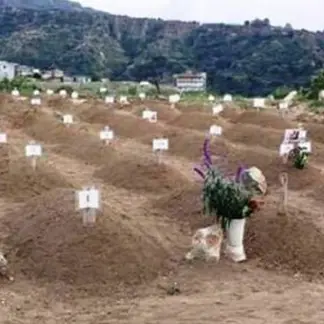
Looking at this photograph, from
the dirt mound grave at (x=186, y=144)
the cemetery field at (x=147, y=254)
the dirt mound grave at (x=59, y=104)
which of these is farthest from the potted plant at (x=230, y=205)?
the dirt mound grave at (x=59, y=104)

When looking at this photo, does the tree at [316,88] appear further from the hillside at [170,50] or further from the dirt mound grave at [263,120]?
the hillside at [170,50]

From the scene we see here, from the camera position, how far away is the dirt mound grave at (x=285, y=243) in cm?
1020

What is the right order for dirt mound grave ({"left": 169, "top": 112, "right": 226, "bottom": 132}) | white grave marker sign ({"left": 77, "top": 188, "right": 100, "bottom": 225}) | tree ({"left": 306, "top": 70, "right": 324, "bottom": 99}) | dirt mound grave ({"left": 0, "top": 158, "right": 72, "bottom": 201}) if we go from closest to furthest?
white grave marker sign ({"left": 77, "top": 188, "right": 100, "bottom": 225}) → dirt mound grave ({"left": 0, "top": 158, "right": 72, "bottom": 201}) → dirt mound grave ({"left": 169, "top": 112, "right": 226, "bottom": 132}) → tree ({"left": 306, "top": 70, "right": 324, "bottom": 99})

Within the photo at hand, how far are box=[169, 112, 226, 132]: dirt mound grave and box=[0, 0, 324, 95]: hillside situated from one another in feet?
123

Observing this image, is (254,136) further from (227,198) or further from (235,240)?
(227,198)

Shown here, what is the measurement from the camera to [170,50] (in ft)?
297

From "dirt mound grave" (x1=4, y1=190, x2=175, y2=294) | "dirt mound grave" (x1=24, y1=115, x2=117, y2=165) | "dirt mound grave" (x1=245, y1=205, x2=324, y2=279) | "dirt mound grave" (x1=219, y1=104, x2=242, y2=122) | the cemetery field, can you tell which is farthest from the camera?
"dirt mound grave" (x1=219, y1=104, x2=242, y2=122)

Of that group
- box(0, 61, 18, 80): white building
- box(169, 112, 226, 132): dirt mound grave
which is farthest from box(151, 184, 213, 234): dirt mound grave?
box(0, 61, 18, 80): white building

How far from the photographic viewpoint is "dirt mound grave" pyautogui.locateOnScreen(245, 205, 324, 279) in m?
10.2

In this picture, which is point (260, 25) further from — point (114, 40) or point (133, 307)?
point (133, 307)

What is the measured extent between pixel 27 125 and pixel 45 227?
61.0ft

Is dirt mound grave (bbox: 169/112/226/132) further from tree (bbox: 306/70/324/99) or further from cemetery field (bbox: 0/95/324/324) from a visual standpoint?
tree (bbox: 306/70/324/99)

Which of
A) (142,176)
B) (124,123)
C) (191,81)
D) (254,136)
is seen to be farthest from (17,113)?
(191,81)

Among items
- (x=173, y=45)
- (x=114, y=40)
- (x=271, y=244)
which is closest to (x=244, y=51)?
(x=173, y=45)
